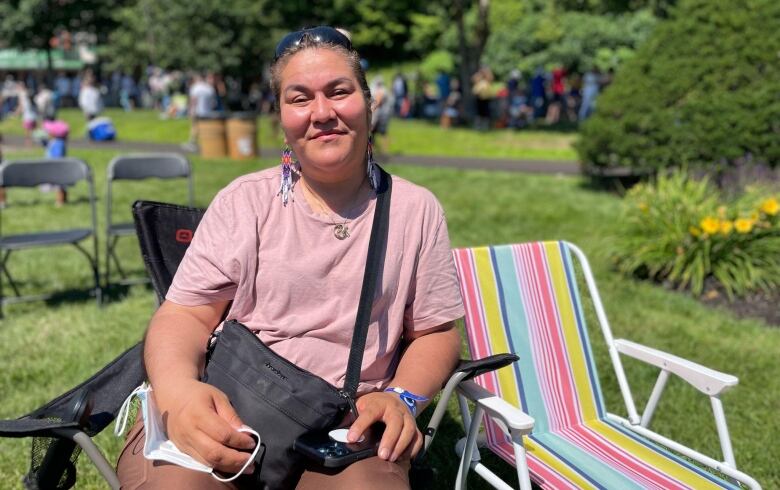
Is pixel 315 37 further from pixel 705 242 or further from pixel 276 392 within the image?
pixel 705 242

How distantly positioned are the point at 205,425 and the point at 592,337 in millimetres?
3353

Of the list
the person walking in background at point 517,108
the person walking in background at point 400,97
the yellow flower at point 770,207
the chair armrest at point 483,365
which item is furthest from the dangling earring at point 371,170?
the person walking in background at point 400,97

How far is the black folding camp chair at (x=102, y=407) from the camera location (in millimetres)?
1931

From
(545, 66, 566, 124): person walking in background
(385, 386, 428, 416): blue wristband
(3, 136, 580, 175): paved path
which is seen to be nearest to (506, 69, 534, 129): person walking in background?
(545, 66, 566, 124): person walking in background

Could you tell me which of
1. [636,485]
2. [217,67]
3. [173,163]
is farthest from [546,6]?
[636,485]

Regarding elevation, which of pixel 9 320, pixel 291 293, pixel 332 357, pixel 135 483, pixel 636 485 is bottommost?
pixel 9 320

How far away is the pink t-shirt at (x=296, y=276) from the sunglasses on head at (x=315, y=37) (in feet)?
1.42

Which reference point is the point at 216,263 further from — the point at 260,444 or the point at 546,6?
the point at 546,6

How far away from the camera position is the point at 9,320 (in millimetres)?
5480

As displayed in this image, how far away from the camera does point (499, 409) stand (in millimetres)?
2281

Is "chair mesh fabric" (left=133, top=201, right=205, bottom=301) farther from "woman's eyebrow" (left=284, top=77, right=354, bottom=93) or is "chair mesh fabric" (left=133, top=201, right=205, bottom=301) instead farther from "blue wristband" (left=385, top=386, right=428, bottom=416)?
"blue wristband" (left=385, top=386, right=428, bottom=416)

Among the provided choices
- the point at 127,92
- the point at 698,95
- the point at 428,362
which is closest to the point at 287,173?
the point at 428,362

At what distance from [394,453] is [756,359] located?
354cm

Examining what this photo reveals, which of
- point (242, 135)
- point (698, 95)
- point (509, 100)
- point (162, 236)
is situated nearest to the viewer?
point (162, 236)
